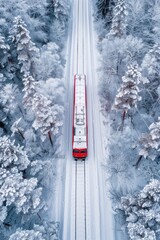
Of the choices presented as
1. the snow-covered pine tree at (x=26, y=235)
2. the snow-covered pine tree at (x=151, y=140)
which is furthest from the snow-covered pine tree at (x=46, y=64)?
the snow-covered pine tree at (x=26, y=235)

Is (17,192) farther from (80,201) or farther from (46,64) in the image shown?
(46,64)

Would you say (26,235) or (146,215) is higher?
(146,215)

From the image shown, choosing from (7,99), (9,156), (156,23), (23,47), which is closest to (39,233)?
(9,156)

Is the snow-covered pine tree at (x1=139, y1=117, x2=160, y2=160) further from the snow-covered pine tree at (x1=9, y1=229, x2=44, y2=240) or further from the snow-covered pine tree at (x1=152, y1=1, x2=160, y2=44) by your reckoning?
the snow-covered pine tree at (x1=152, y1=1, x2=160, y2=44)

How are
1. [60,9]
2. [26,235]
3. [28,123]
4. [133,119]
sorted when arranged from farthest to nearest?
1. [60,9]
2. [133,119]
3. [28,123]
4. [26,235]

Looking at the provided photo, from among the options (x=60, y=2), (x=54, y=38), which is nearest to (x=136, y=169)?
(x=54, y=38)

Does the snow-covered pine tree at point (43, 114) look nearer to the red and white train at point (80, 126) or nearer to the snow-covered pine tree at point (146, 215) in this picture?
the red and white train at point (80, 126)

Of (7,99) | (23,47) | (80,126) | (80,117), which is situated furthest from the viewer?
(80,117)

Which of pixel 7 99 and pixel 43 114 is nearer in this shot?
pixel 43 114

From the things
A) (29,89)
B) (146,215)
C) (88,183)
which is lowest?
(146,215)
